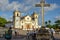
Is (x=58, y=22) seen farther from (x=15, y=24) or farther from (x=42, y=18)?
(x=42, y=18)

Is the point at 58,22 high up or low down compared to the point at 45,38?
up

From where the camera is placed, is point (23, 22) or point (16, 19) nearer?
point (23, 22)

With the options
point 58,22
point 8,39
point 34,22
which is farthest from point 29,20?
point 8,39

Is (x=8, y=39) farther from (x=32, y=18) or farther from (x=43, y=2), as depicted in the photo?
(x=32, y=18)

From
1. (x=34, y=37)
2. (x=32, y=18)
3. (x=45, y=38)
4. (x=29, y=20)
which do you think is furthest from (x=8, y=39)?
(x=32, y=18)

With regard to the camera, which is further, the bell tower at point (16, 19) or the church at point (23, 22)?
the bell tower at point (16, 19)

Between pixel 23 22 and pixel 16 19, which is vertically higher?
pixel 16 19

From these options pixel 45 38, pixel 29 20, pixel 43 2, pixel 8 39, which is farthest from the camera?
pixel 29 20

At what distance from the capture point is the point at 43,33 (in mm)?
11922

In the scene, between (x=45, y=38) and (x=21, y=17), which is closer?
(x=45, y=38)

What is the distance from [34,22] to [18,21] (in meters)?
5.92

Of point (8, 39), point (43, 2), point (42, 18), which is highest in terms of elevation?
point (43, 2)

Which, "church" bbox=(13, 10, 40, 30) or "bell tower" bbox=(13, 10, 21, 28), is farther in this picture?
"bell tower" bbox=(13, 10, 21, 28)

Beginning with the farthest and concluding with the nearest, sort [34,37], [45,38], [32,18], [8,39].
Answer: [32,18] → [8,39] → [34,37] → [45,38]
